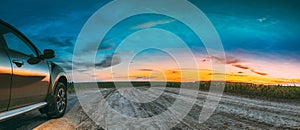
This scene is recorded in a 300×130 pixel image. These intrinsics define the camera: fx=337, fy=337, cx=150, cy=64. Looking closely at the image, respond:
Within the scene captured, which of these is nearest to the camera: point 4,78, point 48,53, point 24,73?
point 4,78

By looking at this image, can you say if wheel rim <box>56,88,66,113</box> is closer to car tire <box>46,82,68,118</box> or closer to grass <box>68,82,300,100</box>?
car tire <box>46,82,68,118</box>

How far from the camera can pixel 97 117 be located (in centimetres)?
660

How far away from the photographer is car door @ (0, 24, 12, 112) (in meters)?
4.38

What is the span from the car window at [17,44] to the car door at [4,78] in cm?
33

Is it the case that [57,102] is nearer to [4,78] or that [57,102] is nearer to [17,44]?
[17,44]

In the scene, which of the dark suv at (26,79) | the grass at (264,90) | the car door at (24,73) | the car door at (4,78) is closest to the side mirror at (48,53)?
the dark suv at (26,79)

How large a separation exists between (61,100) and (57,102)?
28 centimetres

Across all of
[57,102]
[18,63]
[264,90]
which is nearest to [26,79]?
[18,63]

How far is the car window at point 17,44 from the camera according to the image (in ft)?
16.5

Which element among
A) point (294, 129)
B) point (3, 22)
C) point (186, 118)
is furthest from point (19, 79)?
point (294, 129)

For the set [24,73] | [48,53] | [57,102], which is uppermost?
[48,53]

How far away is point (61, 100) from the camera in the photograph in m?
7.12

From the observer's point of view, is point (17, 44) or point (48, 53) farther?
point (48, 53)

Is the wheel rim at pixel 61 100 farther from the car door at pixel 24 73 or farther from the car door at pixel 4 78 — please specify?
the car door at pixel 4 78
